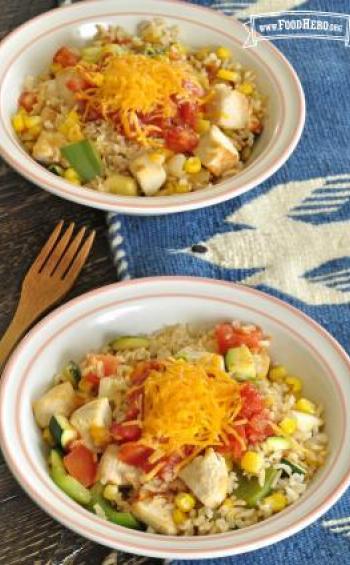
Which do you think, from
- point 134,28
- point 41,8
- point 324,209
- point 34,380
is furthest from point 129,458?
point 41,8

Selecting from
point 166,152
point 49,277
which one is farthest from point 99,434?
point 166,152

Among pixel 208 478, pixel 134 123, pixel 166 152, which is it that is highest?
pixel 134 123

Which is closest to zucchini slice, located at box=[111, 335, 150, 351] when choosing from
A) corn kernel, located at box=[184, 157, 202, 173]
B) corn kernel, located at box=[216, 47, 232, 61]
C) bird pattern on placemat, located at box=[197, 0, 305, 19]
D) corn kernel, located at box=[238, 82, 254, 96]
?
corn kernel, located at box=[184, 157, 202, 173]

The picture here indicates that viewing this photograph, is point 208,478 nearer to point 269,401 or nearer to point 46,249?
point 269,401

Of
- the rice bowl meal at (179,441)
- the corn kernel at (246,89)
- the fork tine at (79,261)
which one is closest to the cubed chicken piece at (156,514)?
the rice bowl meal at (179,441)

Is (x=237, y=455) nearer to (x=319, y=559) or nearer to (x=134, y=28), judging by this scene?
(x=319, y=559)
